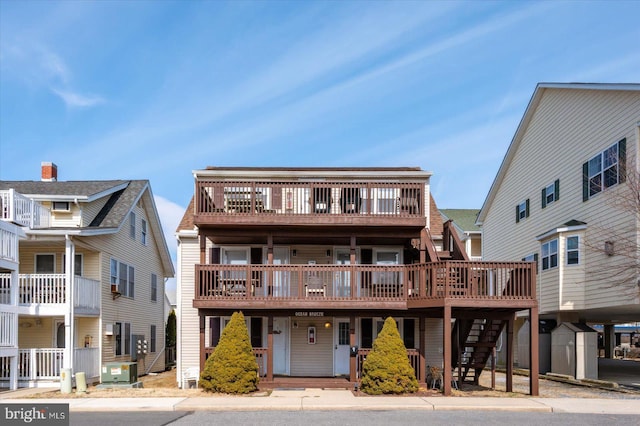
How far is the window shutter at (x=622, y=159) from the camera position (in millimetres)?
19497

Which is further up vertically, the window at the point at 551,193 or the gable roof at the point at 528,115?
the gable roof at the point at 528,115

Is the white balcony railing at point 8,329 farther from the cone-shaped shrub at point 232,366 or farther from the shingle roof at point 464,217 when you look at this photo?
the shingle roof at point 464,217

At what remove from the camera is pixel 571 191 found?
77.8 feet

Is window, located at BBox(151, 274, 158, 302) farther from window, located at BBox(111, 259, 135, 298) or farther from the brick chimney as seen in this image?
the brick chimney

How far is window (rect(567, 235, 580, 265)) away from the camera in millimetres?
22594

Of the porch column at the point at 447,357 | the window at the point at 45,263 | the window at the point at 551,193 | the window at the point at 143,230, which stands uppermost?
the window at the point at 551,193

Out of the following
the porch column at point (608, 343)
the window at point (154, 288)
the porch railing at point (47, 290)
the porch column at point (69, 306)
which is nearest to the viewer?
the porch column at point (69, 306)

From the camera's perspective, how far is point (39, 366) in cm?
2072

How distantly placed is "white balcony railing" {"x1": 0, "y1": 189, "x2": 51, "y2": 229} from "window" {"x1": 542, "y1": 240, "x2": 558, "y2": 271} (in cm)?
1869

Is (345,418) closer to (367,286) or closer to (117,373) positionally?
(367,286)

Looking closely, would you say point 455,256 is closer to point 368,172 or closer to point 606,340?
point 368,172

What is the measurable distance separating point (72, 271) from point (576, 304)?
17566 millimetres

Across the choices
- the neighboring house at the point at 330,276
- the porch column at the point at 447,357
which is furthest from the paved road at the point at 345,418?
the neighboring house at the point at 330,276

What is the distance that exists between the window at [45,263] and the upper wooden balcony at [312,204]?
23.1ft
